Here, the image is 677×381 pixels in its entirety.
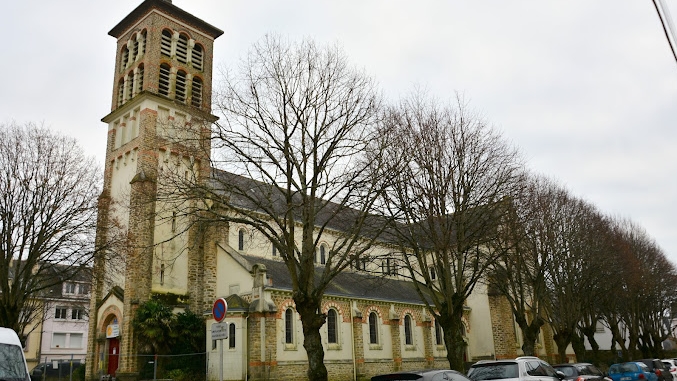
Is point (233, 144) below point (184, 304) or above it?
above

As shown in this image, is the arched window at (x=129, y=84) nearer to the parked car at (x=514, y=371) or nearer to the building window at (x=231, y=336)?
the building window at (x=231, y=336)

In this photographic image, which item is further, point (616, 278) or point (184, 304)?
point (616, 278)

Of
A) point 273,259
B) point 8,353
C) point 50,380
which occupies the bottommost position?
point 50,380

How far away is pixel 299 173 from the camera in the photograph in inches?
629

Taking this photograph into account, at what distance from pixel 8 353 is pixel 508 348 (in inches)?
1425

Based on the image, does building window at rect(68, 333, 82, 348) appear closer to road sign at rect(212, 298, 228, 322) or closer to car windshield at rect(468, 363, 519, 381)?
road sign at rect(212, 298, 228, 322)

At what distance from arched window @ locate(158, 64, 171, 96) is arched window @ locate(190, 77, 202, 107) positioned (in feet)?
Answer: 5.51

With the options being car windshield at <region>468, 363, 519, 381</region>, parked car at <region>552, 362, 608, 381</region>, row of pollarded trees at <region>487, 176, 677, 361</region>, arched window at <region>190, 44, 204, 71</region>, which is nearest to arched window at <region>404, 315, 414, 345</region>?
row of pollarded trees at <region>487, 176, 677, 361</region>

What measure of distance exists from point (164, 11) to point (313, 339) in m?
26.6

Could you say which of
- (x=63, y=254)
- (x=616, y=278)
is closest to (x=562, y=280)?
(x=616, y=278)

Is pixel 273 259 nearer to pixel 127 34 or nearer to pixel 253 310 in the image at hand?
pixel 253 310

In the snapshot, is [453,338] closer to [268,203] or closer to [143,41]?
[268,203]

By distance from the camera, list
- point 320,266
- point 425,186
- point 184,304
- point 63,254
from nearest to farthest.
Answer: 1. point 425,186
2. point 63,254
3. point 184,304
4. point 320,266

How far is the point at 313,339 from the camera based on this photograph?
14.8m
